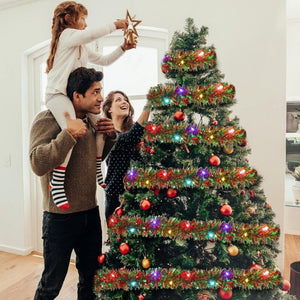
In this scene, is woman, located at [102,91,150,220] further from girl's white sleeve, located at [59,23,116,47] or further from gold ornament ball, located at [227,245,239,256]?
gold ornament ball, located at [227,245,239,256]

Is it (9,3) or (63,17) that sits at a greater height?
(9,3)

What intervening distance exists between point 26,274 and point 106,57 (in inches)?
82.2

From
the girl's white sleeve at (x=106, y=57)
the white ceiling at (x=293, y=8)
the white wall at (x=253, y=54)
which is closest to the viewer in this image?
the girl's white sleeve at (x=106, y=57)

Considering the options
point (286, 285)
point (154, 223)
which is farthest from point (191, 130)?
point (286, 285)

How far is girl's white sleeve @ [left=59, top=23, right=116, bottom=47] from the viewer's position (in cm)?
131

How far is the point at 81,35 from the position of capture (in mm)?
1311

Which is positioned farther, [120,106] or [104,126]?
[120,106]

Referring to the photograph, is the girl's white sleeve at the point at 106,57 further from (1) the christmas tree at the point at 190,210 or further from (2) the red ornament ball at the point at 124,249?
(2) the red ornament ball at the point at 124,249

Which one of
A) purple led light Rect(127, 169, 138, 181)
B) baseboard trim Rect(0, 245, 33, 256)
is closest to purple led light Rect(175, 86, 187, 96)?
purple led light Rect(127, 169, 138, 181)

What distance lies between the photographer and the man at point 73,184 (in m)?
1.23

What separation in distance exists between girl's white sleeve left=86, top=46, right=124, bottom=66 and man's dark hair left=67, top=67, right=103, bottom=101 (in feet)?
0.70

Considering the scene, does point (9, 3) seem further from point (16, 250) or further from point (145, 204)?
point (145, 204)

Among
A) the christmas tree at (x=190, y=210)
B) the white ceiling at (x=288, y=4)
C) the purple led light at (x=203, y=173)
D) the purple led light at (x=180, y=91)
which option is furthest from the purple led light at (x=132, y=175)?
the white ceiling at (x=288, y=4)

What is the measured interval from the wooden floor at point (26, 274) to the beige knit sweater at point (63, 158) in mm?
1177
